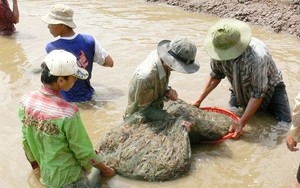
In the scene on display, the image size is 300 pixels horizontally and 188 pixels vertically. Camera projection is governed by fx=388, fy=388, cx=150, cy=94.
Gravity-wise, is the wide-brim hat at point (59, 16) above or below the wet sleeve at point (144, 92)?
above

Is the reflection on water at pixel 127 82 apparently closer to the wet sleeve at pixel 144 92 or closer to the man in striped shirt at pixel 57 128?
the man in striped shirt at pixel 57 128

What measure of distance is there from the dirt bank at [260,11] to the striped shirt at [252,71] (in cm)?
424

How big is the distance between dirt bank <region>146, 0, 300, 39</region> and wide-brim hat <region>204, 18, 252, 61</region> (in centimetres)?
463

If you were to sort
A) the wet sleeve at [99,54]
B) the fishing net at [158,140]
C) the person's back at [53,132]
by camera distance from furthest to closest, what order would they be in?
the wet sleeve at [99,54]
the fishing net at [158,140]
the person's back at [53,132]

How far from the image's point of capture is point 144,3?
11.9m

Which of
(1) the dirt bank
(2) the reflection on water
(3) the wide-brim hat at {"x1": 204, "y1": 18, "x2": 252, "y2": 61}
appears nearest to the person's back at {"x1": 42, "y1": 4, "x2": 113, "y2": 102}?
(2) the reflection on water

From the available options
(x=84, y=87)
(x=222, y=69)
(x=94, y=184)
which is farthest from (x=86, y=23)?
(x=94, y=184)

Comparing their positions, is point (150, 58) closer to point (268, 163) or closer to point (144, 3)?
point (268, 163)

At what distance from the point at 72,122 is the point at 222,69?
2413 mm

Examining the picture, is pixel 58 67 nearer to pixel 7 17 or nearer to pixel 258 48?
pixel 258 48

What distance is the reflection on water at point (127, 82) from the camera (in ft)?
14.1

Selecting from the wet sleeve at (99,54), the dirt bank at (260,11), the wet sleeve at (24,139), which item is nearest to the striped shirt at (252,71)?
the wet sleeve at (99,54)

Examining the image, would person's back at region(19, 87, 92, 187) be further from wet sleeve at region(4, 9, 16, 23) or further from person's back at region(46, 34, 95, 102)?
wet sleeve at region(4, 9, 16, 23)

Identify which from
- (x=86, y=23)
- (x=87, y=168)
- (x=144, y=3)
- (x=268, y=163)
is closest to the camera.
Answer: (x=87, y=168)
